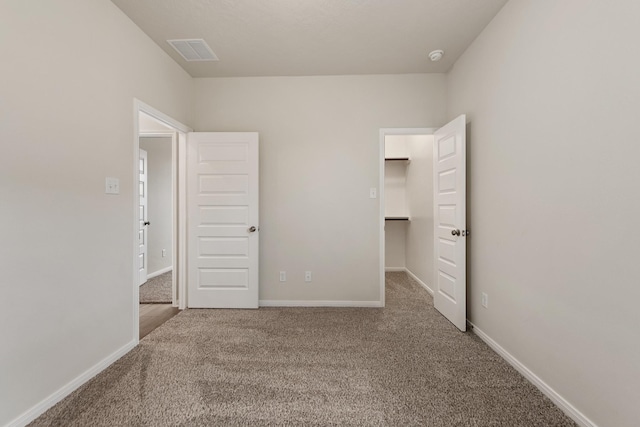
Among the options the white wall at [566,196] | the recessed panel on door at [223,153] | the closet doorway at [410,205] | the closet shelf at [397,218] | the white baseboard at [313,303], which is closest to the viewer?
the white wall at [566,196]

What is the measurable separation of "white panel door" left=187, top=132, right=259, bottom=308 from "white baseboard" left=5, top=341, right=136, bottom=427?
100cm

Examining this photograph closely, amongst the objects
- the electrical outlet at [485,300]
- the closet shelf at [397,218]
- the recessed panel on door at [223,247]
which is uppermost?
the closet shelf at [397,218]

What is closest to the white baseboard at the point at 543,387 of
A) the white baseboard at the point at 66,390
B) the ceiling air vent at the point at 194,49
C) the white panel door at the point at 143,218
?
the white baseboard at the point at 66,390

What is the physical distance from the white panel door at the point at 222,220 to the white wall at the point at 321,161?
181mm

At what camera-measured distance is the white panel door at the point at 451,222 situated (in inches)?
98.8

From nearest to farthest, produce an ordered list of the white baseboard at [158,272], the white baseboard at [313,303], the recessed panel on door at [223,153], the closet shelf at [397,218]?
→ 1. the recessed panel on door at [223,153]
2. the white baseboard at [313,303]
3. the white baseboard at [158,272]
4. the closet shelf at [397,218]

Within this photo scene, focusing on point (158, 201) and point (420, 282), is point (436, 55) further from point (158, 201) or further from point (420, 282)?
point (158, 201)

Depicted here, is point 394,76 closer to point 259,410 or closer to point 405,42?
point 405,42

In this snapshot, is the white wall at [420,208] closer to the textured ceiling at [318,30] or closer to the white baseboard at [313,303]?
the white baseboard at [313,303]

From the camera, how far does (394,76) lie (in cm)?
316

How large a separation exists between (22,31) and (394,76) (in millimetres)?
3063

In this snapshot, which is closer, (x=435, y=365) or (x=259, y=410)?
(x=259, y=410)

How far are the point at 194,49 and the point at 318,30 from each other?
1244mm

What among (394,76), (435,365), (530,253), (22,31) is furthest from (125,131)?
(530,253)
